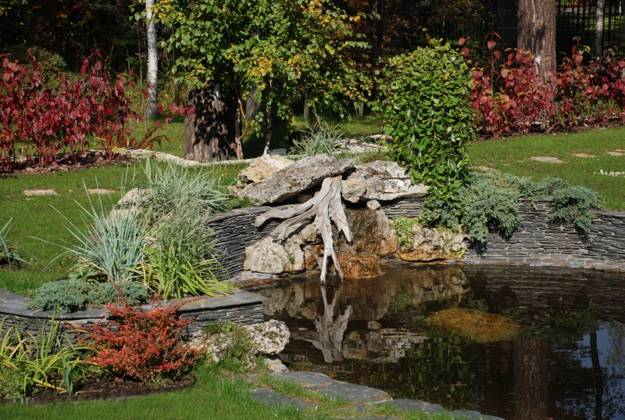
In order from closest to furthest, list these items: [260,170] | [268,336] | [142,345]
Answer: [142,345] → [268,336] → [260,170]

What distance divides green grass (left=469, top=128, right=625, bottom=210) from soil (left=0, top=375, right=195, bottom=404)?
7534 mm

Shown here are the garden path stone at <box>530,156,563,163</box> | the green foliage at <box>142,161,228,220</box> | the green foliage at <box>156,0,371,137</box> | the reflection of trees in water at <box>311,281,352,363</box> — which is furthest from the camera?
the garden path stone at <box>530,156,563,163</box>

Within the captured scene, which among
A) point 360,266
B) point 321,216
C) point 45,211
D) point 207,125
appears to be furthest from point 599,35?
point 45,211

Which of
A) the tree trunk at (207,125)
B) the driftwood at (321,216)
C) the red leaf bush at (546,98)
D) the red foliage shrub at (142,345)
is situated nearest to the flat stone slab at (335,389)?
the red foliage shrub at (142,345)

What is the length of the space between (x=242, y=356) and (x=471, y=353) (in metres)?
2.33

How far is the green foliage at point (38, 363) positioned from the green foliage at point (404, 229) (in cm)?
621

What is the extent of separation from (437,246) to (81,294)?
611cm

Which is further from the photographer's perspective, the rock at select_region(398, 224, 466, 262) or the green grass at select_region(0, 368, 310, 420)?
the rock at select_region(398, 224, 466, 262)

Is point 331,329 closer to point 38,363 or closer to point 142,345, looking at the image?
point 142,345

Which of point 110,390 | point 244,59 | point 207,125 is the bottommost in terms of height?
point 110,390

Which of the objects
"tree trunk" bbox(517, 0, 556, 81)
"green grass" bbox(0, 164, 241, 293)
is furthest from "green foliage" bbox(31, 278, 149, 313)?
"tree trunk" bbox(517, 0, 556, 81)

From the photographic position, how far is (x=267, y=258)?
43.9ft

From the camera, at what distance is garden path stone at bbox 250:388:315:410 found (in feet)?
26.2

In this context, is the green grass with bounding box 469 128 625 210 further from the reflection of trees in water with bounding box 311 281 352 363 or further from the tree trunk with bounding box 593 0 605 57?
the tree trunk with bounding box 593 0 605 57
